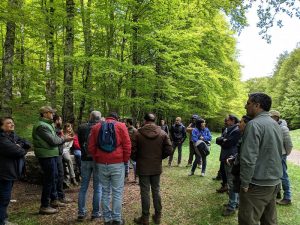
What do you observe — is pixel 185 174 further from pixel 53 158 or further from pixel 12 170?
pixel 12 170

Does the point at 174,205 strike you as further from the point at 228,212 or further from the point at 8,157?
the point at 8,157

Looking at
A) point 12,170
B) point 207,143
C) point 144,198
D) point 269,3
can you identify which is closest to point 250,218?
point 144,198

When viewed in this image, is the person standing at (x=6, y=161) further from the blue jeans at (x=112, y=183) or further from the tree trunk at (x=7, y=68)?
the tree trunk at (x=7, y=68)

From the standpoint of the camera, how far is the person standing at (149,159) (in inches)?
231

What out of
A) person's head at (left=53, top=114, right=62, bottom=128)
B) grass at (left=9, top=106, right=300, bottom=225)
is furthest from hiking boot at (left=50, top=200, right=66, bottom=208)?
person's head at (left=53, top=114, right=62, bottom=128)

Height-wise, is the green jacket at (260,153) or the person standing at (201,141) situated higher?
the green jacket at (260,153)

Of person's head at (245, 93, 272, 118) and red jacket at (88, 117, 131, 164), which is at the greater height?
person's head at (245, 93, 272, 118)

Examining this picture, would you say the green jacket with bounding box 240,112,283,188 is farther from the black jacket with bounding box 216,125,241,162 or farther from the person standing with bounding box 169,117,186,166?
the person standing with bounding box 169,117,186,166

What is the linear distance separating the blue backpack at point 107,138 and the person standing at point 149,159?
0.63m

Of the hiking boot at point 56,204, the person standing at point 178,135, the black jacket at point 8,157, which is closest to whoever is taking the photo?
the black jacket at point 8,157

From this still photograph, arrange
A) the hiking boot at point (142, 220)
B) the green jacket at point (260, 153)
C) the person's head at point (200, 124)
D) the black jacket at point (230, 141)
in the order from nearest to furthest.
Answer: the green jacket at point (260, 153), the hiking boot at point (142, 220), the black jacket at point (230, 141), the person's head at point (200, 124)

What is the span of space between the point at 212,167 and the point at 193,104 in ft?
35.6

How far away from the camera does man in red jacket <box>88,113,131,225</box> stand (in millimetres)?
5508

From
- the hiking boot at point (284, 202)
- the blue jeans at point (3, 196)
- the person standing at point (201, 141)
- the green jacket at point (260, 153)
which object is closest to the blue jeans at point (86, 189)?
the blue jeans at point (3, 196)
